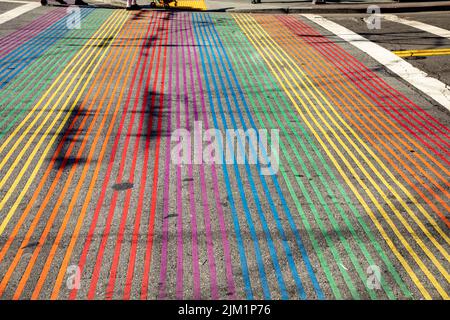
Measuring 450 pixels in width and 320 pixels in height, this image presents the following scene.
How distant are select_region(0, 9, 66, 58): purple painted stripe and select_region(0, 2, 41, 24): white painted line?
1.03m

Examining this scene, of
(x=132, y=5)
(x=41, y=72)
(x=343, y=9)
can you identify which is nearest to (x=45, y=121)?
(x=41, y=72)

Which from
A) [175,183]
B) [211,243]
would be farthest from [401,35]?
[211,243]

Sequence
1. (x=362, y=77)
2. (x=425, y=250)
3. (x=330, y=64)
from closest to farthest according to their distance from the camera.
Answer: (x=425, y=250)
(x=362, y=77)
(x=330, y=64)

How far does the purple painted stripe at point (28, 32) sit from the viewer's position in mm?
13655

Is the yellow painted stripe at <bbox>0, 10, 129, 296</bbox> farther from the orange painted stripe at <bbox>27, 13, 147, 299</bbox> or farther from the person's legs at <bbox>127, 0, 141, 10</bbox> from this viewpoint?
the person's legs at <bbox>127, 0, 141, 10</bbox>

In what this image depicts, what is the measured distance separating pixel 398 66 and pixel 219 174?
725cm

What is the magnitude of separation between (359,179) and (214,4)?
47.2 ft

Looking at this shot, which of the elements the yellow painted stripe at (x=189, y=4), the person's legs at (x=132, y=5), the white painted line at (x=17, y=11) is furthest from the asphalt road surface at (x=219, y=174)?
the yellow painted stripe at (x=189, y=4)

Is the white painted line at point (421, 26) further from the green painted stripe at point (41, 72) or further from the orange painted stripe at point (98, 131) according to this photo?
the green painted stripe at point (41, 72)

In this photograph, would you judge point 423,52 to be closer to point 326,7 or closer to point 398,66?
point 398,66

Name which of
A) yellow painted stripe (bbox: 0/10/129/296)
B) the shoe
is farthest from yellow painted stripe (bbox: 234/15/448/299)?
the shoe

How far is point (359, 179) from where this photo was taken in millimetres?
7367

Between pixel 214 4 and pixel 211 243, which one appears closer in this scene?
pixel 211 243
